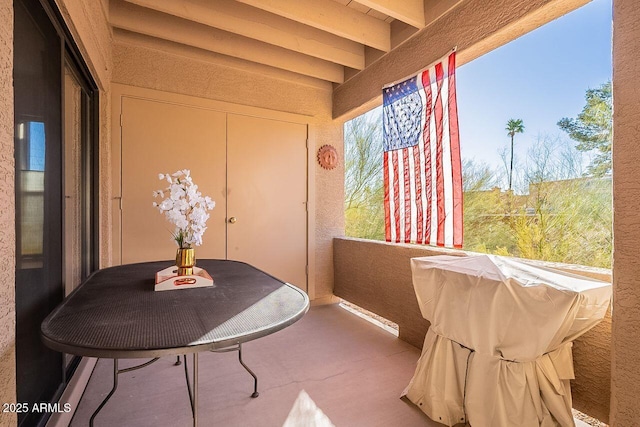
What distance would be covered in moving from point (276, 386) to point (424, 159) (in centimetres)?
222

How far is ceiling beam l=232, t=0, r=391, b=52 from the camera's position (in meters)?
2.43

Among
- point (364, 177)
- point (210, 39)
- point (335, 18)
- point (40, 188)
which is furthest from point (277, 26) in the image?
point (364, 177)

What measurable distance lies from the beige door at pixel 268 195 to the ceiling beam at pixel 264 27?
95 cm

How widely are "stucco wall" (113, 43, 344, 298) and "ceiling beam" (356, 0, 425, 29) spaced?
162 centimetres

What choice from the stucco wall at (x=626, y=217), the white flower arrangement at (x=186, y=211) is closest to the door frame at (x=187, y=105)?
the white flower arrangement at (x=186, y=211)

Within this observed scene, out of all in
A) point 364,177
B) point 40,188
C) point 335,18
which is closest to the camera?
point 40,188

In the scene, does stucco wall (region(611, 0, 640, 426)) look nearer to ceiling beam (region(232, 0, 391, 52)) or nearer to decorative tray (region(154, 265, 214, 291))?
ceiling beam (region(232, 0, 391, 52))

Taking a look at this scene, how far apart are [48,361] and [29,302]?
430mm

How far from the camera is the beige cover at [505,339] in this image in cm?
132

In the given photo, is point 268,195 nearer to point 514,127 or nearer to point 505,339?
point 514,127

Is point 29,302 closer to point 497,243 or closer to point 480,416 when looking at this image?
point 480,416

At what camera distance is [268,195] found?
3607 mm

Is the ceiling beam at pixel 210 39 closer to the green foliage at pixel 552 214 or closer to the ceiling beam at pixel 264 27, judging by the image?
the ceiling beam at pixel 264 27

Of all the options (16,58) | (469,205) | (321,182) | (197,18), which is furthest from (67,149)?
(469,205)
